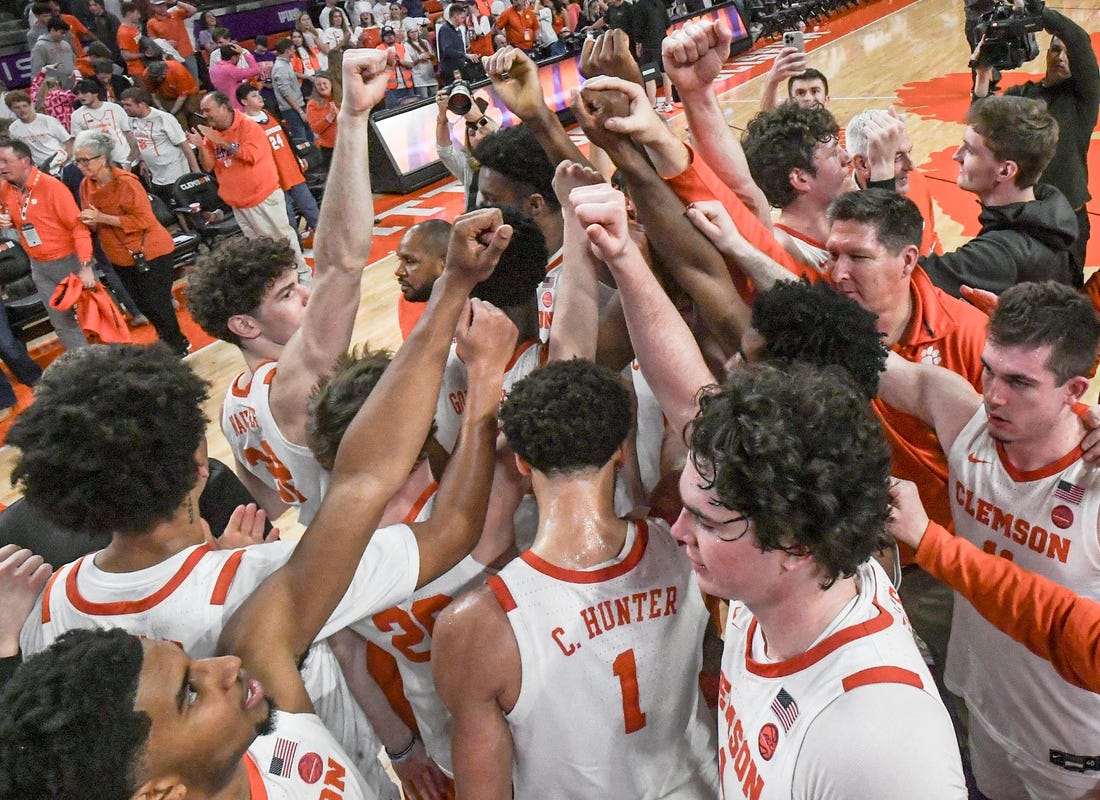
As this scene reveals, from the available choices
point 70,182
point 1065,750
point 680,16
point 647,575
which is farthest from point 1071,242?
point 680,16

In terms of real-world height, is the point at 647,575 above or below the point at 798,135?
below

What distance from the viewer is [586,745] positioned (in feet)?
5.75

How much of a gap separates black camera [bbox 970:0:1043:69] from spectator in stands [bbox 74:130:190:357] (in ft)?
20.7

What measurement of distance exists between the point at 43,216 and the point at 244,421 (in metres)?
A: 4.38

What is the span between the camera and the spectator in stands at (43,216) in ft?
19.5

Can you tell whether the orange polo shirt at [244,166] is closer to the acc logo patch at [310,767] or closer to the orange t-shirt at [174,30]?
the orange t-shirt at [174,30]

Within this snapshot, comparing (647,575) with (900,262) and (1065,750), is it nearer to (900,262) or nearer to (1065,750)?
(1065,750)

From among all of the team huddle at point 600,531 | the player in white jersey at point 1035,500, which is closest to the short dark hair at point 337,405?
the team huddle at point 600,531

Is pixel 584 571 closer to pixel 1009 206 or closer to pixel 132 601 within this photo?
pixel 132 601

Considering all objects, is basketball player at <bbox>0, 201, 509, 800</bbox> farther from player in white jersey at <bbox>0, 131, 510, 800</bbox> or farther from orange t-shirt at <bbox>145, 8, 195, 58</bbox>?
orange t-shirt at <bbox>145, 8, 195, 58</bbox>

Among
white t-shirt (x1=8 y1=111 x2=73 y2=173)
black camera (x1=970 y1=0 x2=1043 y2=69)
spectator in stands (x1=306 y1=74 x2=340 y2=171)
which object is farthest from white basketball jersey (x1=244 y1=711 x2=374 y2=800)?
spectator in stands (x1=306 y1=74 x2=340 y2=171)

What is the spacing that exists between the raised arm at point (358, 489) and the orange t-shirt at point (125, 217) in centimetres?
566

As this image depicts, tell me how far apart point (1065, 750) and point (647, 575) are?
3.74 feet

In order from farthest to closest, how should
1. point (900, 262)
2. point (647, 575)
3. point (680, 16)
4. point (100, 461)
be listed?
point (680, 16), point (900, 262), point (647, 575), point (100, 461)
